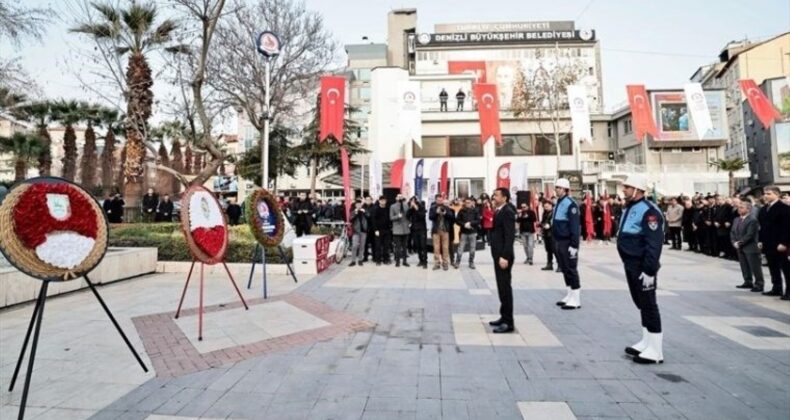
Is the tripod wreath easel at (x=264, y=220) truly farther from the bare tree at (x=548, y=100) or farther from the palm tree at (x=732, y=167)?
the palm tree at (x=732, y=167)

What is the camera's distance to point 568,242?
6465 millimetres

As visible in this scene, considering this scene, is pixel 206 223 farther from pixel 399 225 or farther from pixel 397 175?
pixel 397 175

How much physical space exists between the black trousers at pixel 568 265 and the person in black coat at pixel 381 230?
537 centimetres

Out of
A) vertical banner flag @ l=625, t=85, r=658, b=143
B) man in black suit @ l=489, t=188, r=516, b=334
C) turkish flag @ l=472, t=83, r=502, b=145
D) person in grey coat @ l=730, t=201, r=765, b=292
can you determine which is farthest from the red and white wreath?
vertical banner flag @ l=625, t=85, r=658, b=143

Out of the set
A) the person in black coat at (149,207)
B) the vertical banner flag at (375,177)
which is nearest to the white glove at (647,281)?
the vertical banner flag at (375,177)

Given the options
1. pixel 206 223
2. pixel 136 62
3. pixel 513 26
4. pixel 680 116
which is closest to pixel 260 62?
pixel 136 62

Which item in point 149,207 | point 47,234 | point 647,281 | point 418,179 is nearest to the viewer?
point 47,234

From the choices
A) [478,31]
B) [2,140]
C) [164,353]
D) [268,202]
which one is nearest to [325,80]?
[268,202]

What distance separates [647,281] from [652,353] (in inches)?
28.4

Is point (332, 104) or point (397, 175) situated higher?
point (332, 104)

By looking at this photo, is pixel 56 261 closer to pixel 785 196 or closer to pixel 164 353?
pixel 164 353

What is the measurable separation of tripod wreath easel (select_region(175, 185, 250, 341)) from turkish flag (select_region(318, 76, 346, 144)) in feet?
37.2

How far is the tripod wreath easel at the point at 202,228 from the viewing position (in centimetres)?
502

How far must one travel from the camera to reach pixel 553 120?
32531 millimetres
